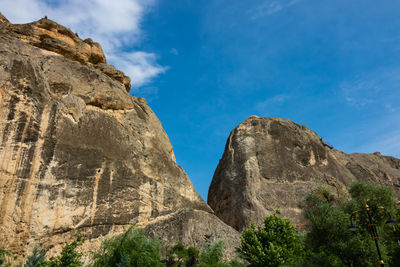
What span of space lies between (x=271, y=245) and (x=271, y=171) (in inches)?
774

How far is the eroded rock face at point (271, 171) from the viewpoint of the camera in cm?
4031

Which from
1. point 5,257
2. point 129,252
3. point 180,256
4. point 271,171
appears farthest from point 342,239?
point 271,171

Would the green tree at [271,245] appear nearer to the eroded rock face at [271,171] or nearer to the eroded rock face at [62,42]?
the eroded rock face at [271,171]

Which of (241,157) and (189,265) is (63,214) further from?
(241,157)

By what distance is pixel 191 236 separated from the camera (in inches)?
1079

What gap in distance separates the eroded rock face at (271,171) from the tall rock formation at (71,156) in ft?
33.6

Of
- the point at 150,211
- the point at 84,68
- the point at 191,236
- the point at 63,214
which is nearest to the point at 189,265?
the point at 191,236

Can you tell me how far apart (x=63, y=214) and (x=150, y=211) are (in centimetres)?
686

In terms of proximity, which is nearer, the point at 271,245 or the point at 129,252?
the point at 129,252

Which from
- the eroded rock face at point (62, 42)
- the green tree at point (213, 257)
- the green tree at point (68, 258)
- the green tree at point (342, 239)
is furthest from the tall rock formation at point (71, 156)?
the green tree at point (342, 239)

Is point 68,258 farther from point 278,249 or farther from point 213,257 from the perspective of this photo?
point 278,249

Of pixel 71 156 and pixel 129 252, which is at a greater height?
pixel 71 156

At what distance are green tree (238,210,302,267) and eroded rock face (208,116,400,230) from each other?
1116 cm

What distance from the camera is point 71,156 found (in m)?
24.5
